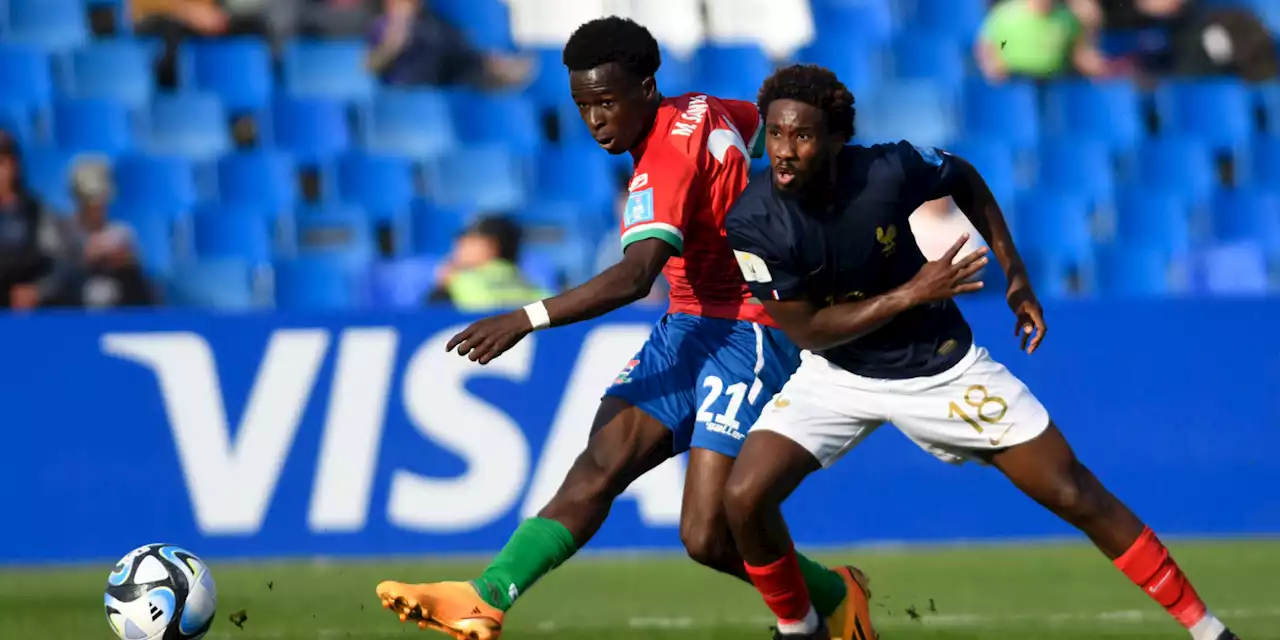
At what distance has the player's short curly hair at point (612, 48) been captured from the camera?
6559 mm

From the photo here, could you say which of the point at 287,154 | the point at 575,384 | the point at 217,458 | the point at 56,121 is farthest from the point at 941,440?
the point at 56,121

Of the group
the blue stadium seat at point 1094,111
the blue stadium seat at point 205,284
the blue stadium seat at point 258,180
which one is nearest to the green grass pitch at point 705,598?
the blue stadium seat at point 205,284

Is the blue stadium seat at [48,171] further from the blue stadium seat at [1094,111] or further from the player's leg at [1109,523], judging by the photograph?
the player's leg at [1109,523]

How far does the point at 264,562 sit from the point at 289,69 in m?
5.39

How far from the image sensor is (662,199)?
641 cm

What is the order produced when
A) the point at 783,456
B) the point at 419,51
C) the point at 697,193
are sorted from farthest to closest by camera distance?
the point at 419,51 → the point at 697,193 → the point at 783,456

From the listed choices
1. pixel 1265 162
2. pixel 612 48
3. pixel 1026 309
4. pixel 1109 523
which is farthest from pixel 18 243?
pixel 1265 162

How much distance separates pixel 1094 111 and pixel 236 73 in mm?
7195

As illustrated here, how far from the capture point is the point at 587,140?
14992 millimetres

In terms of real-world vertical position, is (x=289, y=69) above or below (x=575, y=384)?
above

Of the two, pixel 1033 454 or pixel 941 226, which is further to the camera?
pixel 941 226

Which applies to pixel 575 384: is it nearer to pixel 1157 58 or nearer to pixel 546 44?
pixel 546 44

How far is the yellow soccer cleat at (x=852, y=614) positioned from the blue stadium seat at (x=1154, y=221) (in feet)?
28.3

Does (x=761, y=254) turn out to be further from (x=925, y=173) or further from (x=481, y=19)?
(x=481, y=19)
